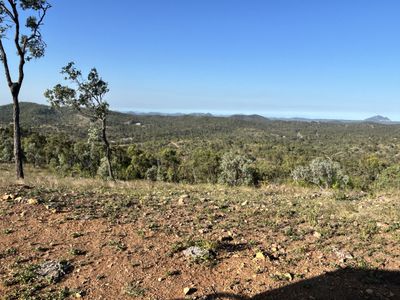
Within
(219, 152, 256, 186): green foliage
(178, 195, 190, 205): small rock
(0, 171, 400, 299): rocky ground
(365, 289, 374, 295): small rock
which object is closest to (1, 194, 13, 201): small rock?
(0, 171, 400, 299): rocky ground

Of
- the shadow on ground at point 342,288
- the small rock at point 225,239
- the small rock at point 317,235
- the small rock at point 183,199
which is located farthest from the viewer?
the small rock at point 183,199

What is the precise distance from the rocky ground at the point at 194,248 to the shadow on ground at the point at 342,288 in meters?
0.02

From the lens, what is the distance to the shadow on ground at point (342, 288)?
19.0 feet

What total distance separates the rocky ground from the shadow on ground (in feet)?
0.06

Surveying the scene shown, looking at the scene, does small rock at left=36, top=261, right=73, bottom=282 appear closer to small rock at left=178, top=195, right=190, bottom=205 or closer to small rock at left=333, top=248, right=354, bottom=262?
small rock at left=178, top=195, right=190, bottom=205

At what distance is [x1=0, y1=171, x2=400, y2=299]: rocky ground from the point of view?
19.8 ft

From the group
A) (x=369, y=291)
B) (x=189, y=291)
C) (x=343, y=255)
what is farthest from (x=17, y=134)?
(x=369, y=291)

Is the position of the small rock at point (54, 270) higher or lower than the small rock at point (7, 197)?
lower

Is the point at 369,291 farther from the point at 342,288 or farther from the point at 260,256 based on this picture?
the point at 260,256

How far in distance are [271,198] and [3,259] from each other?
830 centimetres

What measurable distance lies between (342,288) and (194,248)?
113 inches

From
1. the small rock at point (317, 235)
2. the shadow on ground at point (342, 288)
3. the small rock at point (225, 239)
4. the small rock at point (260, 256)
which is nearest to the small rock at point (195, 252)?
the small rock at point (225, 239)

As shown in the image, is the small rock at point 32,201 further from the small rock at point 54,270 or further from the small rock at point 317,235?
the small rock at point 317,235

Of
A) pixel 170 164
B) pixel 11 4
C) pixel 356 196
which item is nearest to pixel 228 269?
pixel 356 196
